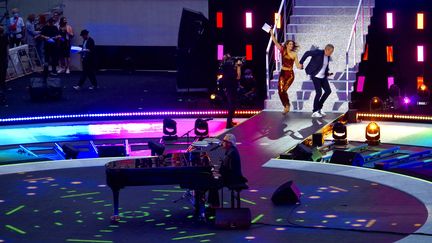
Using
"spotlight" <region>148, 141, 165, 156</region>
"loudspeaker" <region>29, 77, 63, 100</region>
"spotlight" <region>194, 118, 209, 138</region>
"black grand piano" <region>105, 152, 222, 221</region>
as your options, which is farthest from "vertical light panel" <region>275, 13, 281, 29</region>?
"black grand piano" <region>105, 152, 222, 221</region>

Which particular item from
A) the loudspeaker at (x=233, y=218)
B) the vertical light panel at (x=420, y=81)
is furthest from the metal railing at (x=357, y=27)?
the loudspeaker at (x=233, y=218)

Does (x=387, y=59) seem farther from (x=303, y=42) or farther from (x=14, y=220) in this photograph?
(x=14, y=220)

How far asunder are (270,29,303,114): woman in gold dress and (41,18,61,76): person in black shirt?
10319 millimetres

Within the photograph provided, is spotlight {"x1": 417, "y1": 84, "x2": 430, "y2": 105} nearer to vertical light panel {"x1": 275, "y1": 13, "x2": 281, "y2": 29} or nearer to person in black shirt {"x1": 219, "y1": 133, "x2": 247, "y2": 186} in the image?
vertical light panel {"x1": 275, "y1": 13, "x2": 281, "y2": 29}

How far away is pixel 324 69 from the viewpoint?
24969mm

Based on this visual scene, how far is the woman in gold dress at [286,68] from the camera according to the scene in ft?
81.7

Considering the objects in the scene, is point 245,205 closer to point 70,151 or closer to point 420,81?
point 70,151

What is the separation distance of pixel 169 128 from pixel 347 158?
16.0 feet

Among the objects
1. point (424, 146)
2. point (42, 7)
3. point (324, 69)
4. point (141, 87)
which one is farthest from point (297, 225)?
point (42, 7)

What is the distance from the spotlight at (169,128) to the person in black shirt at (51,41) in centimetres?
1101

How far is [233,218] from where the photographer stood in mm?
15641

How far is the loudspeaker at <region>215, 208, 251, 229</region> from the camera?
15633mm

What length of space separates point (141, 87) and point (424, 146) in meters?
11.5

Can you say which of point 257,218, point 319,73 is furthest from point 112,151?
point 257,218
